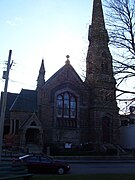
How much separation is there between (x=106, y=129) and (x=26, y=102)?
47.2 ft

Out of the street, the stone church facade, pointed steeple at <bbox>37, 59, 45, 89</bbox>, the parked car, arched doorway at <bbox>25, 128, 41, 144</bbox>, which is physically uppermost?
pointed steeple at <bbox>37, 59, 45, 89</bbox>

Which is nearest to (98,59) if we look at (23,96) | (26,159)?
(26,159)

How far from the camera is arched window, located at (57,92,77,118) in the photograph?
4925cm

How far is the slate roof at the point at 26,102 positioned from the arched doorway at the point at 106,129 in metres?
12.1

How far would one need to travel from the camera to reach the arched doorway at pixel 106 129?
51.0m

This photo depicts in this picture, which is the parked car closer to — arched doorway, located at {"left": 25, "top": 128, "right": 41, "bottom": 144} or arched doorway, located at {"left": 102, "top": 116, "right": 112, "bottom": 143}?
arched doorway, located at {"left": 25, "top": 128, "right": 41, "bottom": 144}

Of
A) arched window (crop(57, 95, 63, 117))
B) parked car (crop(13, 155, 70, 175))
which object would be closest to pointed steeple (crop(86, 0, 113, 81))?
parked car (crop(13, 155, 70, 175))

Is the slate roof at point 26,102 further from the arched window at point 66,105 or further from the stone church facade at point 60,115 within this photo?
the arched window at point 66,105

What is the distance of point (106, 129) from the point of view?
2034 inches

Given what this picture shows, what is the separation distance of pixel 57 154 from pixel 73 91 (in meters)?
13.3

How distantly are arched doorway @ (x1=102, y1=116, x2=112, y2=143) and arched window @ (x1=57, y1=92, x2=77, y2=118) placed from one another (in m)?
5.38

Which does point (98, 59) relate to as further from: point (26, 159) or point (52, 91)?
point (52, 91)

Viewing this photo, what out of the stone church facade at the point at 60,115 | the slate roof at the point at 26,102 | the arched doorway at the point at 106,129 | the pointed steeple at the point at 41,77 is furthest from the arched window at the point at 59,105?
the arched doorway at the point at 106,129

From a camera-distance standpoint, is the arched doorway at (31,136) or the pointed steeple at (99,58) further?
the arched doorway at (31,136)
